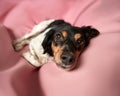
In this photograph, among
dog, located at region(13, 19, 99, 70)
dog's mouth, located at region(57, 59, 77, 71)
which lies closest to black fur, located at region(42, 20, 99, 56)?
dog, located at region(13, 19, 99, 70)

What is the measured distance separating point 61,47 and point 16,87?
31 cm

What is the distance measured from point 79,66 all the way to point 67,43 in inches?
5.9

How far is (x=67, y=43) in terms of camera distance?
1486 millimetres

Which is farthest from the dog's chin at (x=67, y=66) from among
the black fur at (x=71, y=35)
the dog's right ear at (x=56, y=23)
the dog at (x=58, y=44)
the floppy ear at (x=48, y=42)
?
the dog's right ear at (x=56, y=23)

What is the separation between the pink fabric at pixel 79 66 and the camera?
4.33 feet

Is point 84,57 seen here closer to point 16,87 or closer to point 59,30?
point 59,30

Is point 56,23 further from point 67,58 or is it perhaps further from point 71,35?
point 67,58

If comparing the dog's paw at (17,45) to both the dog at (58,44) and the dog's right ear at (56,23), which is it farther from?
the dog's right ear at (56,23)

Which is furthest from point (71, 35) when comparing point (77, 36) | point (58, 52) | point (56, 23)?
point (56, 23)

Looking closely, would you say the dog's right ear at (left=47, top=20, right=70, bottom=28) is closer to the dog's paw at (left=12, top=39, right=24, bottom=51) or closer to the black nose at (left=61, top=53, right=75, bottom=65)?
the dog's paw at (left=12, top=39, right=24, bottom=51)

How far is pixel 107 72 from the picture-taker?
4.41 feet

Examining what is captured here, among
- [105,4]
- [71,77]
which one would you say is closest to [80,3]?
A: [105,4]

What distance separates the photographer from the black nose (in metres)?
1.37

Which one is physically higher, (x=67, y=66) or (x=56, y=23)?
(x=56, y=23)
